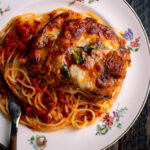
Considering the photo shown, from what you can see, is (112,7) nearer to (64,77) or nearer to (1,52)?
(64,77)

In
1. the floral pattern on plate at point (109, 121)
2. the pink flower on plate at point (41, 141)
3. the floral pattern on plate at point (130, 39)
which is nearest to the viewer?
the pink flower on plate at point (41, 141)

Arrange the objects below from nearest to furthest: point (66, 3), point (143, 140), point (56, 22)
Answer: point (56, 22), point (66, 3), point (143, 140)

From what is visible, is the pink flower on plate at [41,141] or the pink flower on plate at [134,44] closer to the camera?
the pink flower on plate at [41,141]

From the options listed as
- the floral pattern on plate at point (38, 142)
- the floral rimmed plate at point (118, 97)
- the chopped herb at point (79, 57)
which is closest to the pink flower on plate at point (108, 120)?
the floral rimmed plate at point (118, 97)

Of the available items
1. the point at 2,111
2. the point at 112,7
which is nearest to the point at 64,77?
the point at 2,111

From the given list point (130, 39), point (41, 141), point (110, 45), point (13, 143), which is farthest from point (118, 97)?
point (13, 143)

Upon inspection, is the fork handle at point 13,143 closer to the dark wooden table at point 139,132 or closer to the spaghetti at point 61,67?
the spaghetti at point 61,67
